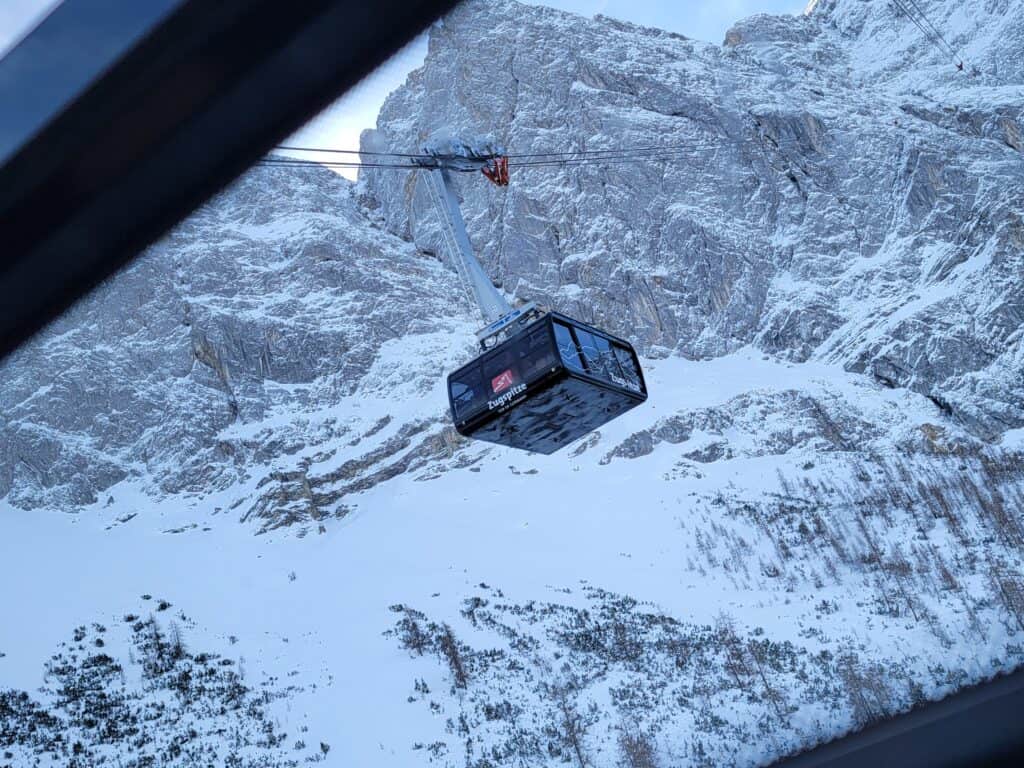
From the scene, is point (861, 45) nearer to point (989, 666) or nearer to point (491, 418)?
point (989, 666)

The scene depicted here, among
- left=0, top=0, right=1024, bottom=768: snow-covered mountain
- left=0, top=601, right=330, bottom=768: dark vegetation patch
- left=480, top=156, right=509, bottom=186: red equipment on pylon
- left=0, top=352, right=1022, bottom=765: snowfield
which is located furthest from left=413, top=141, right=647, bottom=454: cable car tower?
left=0, top=601, right=330, bottom=768: dark vegetation patch

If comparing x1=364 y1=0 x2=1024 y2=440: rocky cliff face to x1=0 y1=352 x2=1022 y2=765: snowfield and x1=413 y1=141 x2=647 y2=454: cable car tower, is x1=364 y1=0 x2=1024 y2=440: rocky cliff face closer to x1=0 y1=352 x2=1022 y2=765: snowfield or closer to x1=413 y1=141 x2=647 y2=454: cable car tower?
x1=0 y1=352 x2=1022 y2=765: snowfield

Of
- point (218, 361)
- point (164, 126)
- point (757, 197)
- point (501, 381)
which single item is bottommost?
point (164, 126)

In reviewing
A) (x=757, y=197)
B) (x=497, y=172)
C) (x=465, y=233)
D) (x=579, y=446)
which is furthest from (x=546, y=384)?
(x=757, y=197)

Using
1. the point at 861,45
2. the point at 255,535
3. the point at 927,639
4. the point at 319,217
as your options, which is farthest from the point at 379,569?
the point at 861,45

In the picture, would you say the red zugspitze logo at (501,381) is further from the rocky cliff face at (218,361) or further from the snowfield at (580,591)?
the rocky cliff face at (218,361)

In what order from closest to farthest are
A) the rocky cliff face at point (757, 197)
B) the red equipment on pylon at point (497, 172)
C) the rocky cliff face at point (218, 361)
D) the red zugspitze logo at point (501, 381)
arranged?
the red zugspitze logo at point (501, 381) < the red equipment on pylon at point (497, 172) < the rocky cliff face at point (218, 361) < the rocky cliff face at point (757, 197)

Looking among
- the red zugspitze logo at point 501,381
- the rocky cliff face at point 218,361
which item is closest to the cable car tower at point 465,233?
the red zugspitze logo at point 501,381

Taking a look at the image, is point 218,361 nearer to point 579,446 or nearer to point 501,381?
point 579,446
